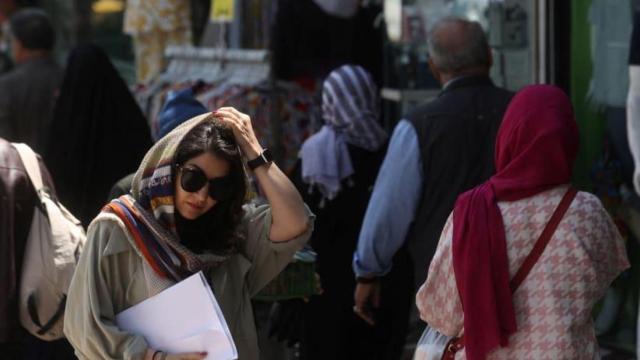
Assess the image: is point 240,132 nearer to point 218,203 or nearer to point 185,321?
point 218,203

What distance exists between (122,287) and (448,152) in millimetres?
1945

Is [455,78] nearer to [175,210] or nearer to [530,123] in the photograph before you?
[530,123]

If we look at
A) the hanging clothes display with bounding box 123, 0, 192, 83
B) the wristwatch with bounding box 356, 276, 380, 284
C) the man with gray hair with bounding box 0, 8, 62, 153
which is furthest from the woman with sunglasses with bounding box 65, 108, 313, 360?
the hanging clothes display with bounding box 123, 0, 192, 83

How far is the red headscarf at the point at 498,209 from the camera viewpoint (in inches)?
159

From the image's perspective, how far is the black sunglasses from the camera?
12.4 ft

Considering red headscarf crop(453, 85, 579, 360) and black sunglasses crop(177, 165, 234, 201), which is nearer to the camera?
black sunglasses crop(177, 165, 234, 201)

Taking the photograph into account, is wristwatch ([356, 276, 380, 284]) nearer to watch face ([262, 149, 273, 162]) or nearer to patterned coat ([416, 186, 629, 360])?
patterned coat ([416, 186, 629, 360])

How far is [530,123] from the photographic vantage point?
4145 mm

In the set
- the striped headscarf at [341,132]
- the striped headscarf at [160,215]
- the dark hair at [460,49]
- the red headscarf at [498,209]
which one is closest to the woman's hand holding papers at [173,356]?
the striped headscarf at [160,215]

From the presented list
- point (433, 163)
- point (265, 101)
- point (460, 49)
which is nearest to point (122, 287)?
point (433, 163)

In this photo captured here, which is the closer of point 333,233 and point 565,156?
point 565,156

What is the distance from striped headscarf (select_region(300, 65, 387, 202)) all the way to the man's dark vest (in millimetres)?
821

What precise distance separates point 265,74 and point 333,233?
1412 millimetres

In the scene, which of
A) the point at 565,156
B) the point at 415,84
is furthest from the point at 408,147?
the point at 415,84
